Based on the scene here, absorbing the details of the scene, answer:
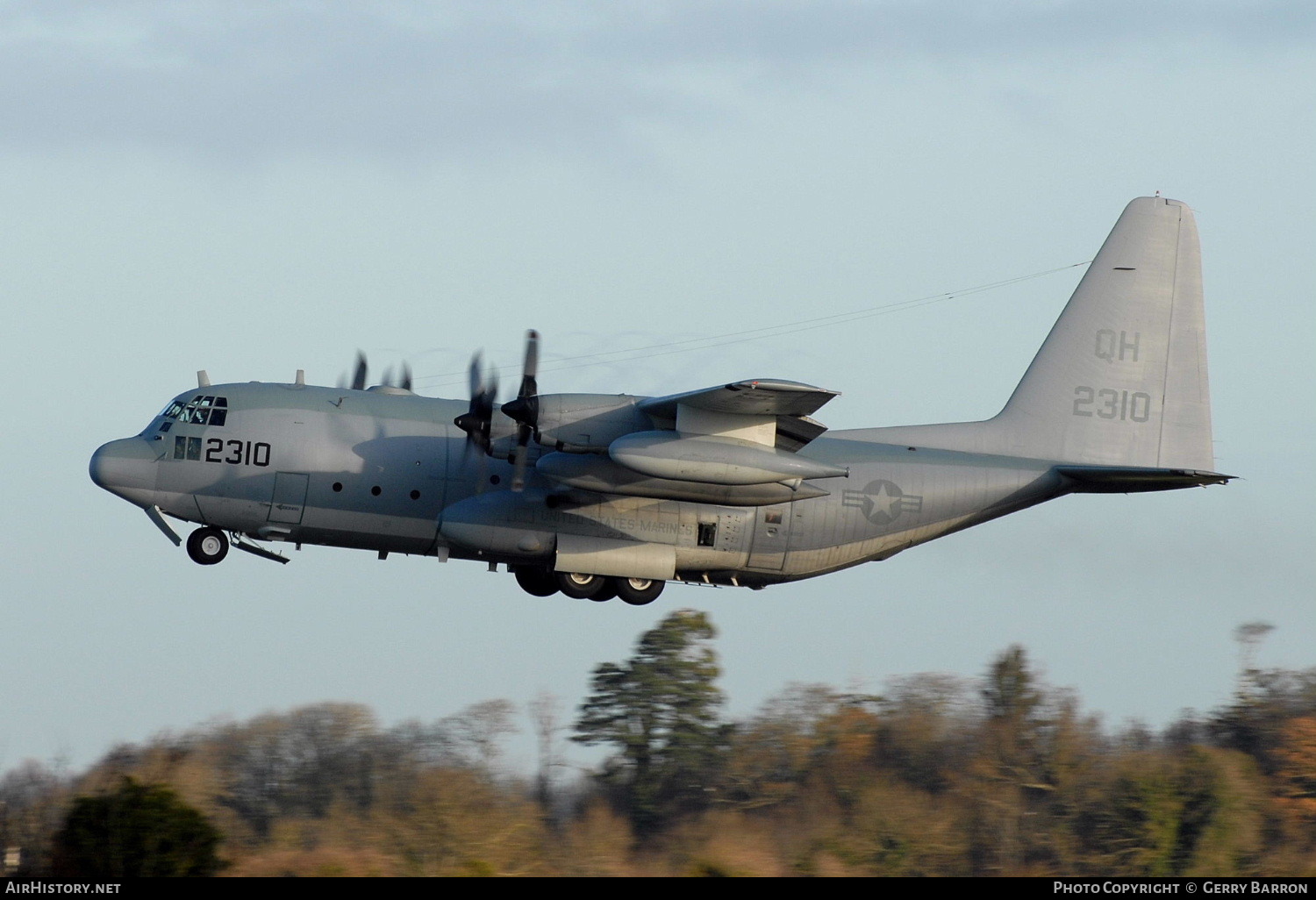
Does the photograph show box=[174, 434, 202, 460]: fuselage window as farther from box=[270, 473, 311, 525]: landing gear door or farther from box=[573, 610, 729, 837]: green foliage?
box=[573, 610, 729, 837]: green foliage

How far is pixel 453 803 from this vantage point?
23.9m

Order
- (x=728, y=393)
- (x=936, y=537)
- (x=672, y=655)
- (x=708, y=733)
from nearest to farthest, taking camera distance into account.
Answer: (x=728, y=393), (x=936, y=537), (x=708, y=733), (x=672, y=655)

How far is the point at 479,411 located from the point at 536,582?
3164mm

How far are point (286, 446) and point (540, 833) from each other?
7142mm

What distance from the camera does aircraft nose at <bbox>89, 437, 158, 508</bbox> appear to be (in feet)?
70.8

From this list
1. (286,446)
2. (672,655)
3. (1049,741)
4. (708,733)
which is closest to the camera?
(286,446)

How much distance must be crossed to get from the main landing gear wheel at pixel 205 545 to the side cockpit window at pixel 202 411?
148 centimetres

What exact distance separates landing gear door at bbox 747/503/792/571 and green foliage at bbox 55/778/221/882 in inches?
323

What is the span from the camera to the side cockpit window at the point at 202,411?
21.9 metres

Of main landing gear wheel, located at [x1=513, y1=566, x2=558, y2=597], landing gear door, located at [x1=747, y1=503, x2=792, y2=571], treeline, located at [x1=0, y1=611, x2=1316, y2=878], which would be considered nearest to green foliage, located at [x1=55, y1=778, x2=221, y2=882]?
treeline, located at [x1=0, y1=611, x2=1316, y2=878]

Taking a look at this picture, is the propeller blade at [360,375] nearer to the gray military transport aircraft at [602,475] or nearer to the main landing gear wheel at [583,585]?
the gray military transport aircraft at [602,475]

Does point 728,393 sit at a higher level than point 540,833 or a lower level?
higher
